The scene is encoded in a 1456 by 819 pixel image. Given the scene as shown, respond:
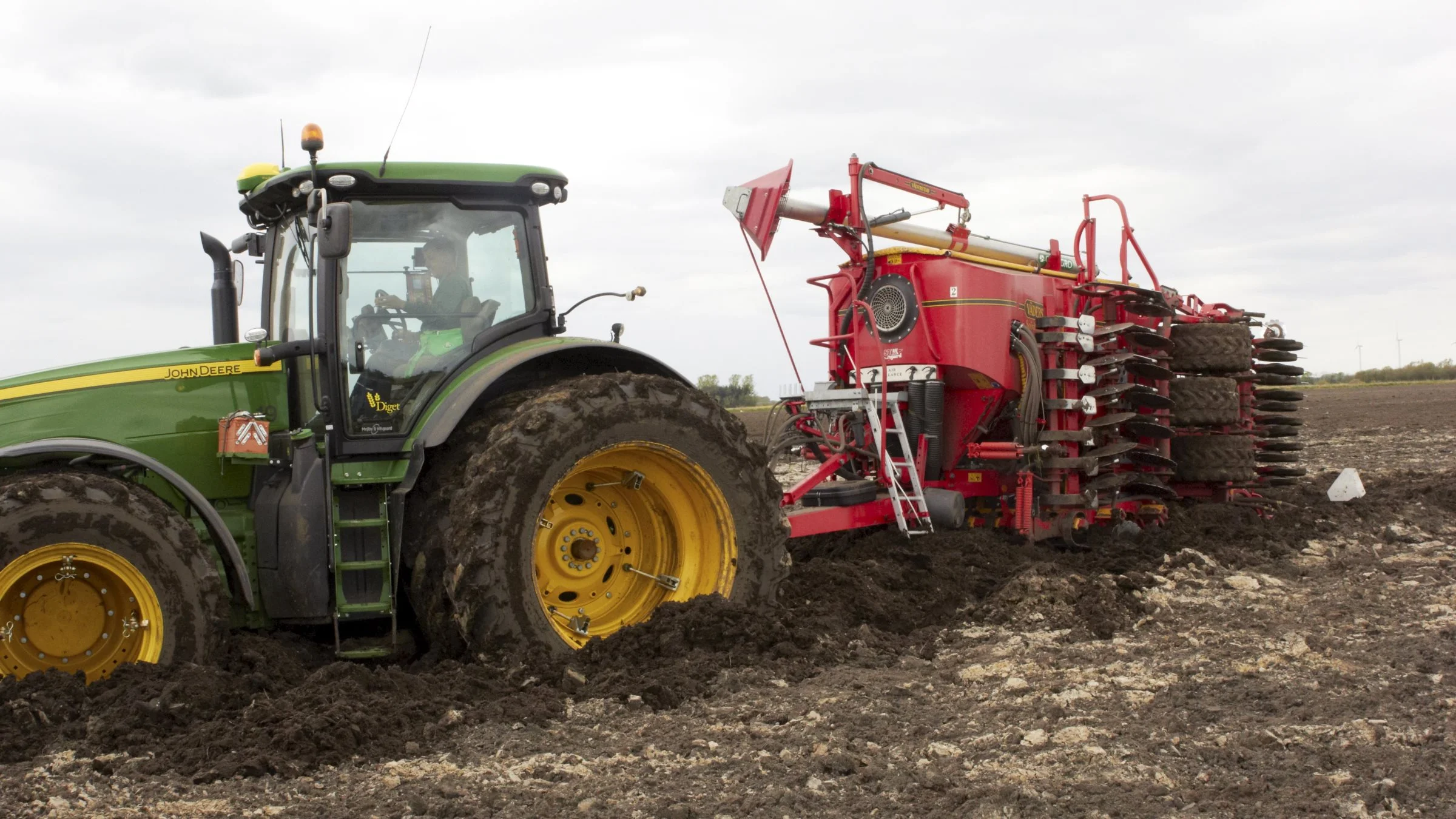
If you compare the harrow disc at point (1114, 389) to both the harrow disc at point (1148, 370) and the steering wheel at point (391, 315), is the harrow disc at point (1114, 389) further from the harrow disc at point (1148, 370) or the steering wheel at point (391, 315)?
the steering wheel at point (391, 315)

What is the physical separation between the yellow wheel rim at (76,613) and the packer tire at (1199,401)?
7.88 metres

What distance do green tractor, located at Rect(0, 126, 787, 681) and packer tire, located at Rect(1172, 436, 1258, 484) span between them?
5499 millimetres

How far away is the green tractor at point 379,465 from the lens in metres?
4.51

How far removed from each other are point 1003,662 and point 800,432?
3488 millimetres

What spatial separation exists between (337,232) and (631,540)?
1.96 meters

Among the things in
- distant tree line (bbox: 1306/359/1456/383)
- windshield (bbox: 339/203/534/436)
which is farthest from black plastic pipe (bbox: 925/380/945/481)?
distant tree line (bbox: 1306/359/1456/383)

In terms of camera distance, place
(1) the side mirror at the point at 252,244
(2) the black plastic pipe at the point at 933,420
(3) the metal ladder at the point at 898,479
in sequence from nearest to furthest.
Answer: (1) the side mirror at the point at 252,244 → (3) the metal ladder at the point at 898,479 → (2) the black plastic pipe at the point at 933,420

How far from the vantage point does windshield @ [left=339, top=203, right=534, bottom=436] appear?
519cm

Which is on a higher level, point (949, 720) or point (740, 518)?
point (740, 518)

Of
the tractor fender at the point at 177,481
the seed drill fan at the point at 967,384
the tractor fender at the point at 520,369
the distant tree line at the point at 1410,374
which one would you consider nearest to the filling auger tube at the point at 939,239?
the seed drill fan at the point at 967,384

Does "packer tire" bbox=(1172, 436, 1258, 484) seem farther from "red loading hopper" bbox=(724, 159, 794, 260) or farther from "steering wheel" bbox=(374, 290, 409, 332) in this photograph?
"steering wheel" bbox=(374, 290, 409, 332)

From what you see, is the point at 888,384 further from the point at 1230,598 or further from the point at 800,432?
the point at 1230,598

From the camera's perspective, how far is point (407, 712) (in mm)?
4367

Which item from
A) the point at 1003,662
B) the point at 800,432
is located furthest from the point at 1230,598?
the point at 800,432
